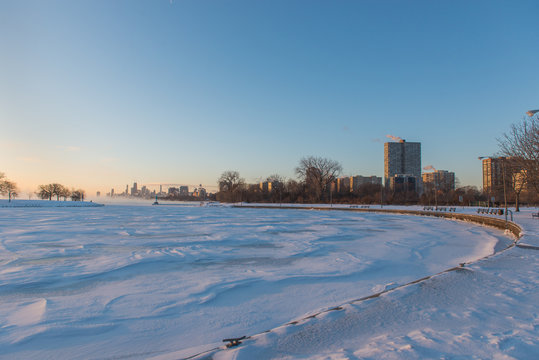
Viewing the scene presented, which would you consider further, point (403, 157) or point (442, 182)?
point (403, 157)

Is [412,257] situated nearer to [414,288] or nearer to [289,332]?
[414,288]

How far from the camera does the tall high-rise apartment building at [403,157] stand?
148625mm

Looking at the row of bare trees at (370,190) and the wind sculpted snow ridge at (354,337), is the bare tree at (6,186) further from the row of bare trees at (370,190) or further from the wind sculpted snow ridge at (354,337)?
the wind sculpted snow ridge at (354,337)

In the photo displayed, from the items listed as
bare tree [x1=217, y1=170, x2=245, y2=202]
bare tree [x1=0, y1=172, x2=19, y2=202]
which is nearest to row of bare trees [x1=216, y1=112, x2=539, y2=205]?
bare tree [x1=217, y1=170, x2=245, y2=202]

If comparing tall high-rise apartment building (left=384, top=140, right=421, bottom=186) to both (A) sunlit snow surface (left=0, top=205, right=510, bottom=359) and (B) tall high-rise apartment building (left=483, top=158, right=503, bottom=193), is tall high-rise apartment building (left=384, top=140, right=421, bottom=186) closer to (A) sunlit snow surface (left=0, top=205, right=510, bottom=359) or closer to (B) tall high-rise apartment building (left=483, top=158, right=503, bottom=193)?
(B) tall high-rise apartment building (left=483, top=158, right=503, bottom=193)

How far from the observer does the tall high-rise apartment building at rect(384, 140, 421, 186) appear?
488 ft

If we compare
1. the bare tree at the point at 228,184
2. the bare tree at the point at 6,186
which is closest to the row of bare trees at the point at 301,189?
the bare tree at the point at 228,184

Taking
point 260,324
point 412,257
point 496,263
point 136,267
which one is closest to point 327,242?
point 412,257

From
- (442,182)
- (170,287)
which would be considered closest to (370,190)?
(442,182)

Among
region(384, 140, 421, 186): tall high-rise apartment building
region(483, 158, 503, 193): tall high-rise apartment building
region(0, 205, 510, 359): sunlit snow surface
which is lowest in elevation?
region(0, 205, 510, 359): sunlit snow surface

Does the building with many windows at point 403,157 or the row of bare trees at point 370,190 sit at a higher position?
the building with many windows at point 403,157

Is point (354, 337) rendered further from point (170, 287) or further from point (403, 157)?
point (403, 157)

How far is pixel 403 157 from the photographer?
149 m

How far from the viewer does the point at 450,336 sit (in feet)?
10.6
